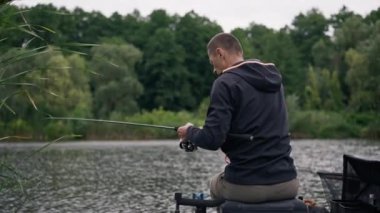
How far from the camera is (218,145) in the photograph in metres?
4.17

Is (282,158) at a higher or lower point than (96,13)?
lower

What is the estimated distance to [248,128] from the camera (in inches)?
167

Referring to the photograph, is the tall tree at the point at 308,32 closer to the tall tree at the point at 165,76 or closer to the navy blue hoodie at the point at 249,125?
the tall tree at the point at 165,76

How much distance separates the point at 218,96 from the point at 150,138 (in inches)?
2325

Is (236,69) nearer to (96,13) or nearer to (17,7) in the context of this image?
(17,7)

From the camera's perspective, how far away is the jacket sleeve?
4.12m

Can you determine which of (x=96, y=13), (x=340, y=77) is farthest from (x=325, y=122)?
(x=96, y=13)

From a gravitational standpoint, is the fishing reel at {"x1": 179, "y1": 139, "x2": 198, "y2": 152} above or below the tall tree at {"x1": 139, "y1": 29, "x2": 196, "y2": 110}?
below

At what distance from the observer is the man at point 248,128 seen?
4164mm

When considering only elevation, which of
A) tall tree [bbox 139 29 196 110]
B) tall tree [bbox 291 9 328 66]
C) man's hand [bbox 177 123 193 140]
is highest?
tall tree [bbox 291 9 328 66]

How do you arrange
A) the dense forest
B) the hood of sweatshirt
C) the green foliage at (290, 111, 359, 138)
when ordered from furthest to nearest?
the green foliage at (290, 111, 359, 138) < the dense forest < the hood of sweatshirt

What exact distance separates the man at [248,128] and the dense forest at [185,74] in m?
30.9

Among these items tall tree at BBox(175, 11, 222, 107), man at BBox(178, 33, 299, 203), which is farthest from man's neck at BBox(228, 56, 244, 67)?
tall tree at BBox(175, 11, 222, 107)

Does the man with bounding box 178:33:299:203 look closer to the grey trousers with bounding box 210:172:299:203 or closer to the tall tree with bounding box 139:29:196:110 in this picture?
the grey trousers with bounding box 210:172:299:203
